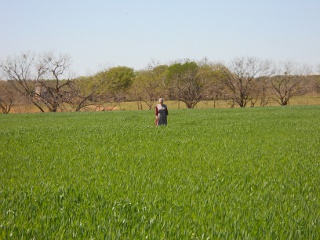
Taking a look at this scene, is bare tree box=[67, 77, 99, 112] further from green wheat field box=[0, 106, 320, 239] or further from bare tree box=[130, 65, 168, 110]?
green wheat field box=[0, 106, 320, 239]

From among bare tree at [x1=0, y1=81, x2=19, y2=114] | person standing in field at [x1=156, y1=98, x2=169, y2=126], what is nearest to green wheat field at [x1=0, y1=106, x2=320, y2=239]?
person standing in field at [x1=156, y1=98, x2=169, y2=126]

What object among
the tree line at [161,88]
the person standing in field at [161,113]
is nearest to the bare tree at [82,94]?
the tree line at [161,88]

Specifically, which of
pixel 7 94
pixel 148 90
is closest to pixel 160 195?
pixel 7 94

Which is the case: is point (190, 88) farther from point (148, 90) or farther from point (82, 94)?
point (82, 94)

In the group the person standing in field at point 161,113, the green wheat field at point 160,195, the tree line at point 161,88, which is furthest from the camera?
the tree line at point 161,88

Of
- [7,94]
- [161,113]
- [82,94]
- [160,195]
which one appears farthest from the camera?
[7,94]

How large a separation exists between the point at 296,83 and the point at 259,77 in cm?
789

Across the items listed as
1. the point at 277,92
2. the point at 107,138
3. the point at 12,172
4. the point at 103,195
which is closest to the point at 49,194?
the point at 103,195

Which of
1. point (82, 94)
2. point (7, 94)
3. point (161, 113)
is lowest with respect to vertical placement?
point (161, 113)

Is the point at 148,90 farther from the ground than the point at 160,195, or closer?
farther from the ground

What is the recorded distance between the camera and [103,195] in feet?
16.5

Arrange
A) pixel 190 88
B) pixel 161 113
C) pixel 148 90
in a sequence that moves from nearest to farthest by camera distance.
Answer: pixel 161 113 → pixel 190 88 → pixel 148 90

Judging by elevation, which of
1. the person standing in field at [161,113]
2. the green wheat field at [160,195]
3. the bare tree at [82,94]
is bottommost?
the green wheat field at [160,195]

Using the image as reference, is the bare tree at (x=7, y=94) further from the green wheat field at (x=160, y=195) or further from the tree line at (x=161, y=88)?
the green wheat field at (x=160, y=195)
